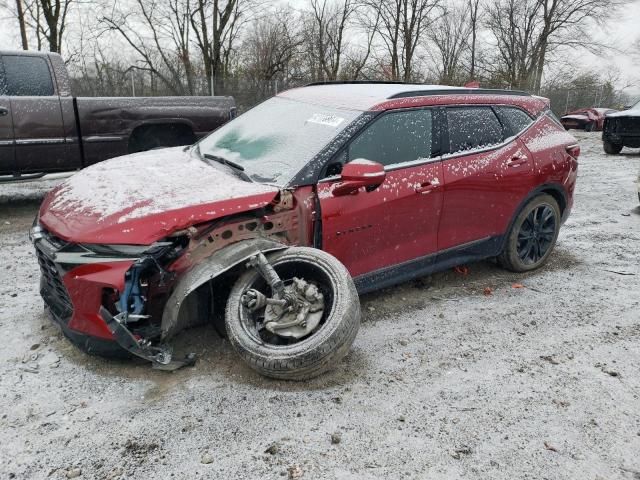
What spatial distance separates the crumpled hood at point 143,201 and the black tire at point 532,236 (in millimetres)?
2439

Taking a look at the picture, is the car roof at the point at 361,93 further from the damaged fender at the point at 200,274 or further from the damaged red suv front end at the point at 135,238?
the damaged fender at the point at 200,274

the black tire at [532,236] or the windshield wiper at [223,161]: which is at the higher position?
the windshield wiper at [223,161]

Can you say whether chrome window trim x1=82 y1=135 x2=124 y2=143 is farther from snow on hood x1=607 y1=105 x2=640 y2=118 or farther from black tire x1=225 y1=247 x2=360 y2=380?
snow on hood x1=607 y1=105 x2=640 y2=118

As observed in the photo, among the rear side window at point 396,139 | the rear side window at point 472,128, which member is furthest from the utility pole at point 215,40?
the rear side window at point 396,139

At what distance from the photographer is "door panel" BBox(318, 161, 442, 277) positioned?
322 centimetres

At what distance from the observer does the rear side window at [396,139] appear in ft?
11.1

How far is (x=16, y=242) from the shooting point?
16.6 ft

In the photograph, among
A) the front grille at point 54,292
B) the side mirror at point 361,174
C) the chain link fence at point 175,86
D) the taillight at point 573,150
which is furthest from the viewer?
the chain link fence at point 175,86

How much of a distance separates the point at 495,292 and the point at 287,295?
2.14 meters

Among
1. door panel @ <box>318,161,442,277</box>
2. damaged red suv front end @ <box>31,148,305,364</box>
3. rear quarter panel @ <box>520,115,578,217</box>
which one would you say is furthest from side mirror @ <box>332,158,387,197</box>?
rear quarter panel @ <box>520,115,578,217</box>

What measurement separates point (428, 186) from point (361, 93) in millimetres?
871

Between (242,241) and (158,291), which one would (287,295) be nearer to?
(242,241)

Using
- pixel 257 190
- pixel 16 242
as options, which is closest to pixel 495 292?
pixel 257 190

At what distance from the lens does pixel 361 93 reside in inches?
148
